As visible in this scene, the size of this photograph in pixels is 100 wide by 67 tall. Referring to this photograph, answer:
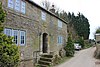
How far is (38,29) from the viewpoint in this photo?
2014 cm

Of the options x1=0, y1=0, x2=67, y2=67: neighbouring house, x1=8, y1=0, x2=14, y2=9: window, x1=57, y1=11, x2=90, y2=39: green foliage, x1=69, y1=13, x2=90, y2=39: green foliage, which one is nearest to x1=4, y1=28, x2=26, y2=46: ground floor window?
x1=0, y1=0, x2=67, y2=67: neighbouring house

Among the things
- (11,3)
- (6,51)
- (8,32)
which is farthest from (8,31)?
(6,51)

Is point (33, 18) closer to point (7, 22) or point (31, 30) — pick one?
point (31, 30)

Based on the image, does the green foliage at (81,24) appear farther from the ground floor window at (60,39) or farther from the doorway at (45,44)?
the doorway at (45,44)

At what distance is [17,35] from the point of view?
15.6 meters

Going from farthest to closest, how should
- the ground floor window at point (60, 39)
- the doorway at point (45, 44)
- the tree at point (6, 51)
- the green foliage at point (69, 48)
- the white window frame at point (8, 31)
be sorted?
the green foliage at point (69, 48)
the ground floor window at point (60, 39)
the doorway at point (45, 44)
the white window frame at point (8, 31)
the tree at point (6, 51)

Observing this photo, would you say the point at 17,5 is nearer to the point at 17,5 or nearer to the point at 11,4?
the point at 17,5

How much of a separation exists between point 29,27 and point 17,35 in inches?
96.4

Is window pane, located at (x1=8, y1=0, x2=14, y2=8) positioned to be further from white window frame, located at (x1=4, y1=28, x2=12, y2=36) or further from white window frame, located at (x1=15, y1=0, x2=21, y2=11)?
white window frame, located at (x1=4, y1=28, x2=12, y2=36)

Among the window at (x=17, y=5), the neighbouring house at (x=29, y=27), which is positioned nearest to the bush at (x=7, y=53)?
the neighbouring house at (x=29, y=27)

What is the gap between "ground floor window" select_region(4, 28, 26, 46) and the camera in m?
14.5

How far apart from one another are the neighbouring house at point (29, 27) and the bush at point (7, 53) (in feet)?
10.5

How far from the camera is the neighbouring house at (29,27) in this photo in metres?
14.8

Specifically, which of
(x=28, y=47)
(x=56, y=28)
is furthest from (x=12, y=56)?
(x=56, y=28)
